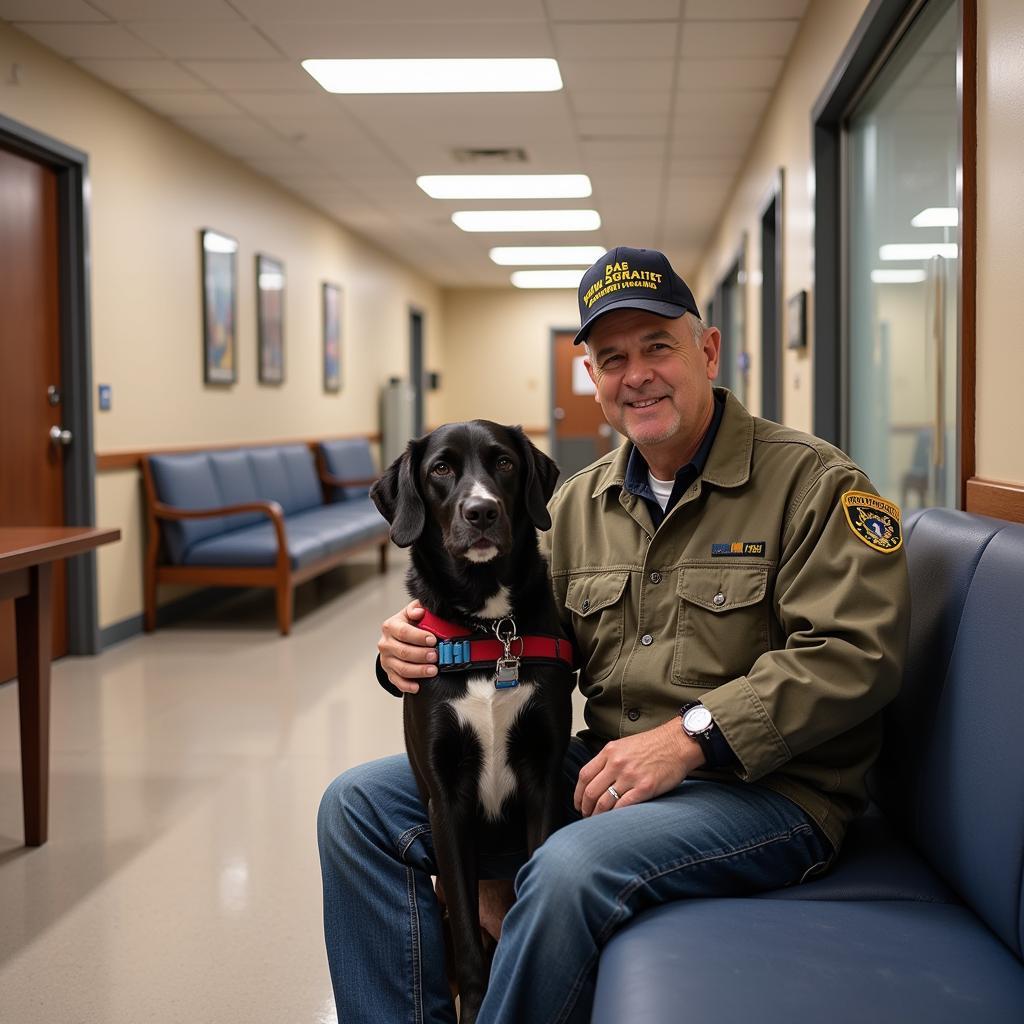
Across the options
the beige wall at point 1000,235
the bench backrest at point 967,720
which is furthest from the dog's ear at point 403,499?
the beige wall at point 1000,235

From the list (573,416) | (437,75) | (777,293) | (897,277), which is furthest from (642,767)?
(573,416)

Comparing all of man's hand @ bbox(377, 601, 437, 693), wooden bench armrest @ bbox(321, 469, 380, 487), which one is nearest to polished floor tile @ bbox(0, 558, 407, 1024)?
man's hand @ bbox(377, 601, 437, 693)

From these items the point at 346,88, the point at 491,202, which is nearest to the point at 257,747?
the point at 346,88

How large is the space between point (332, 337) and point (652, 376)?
7.86 meters

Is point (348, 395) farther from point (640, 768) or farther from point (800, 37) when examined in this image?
point (640, 768)

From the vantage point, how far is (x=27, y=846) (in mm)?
2822

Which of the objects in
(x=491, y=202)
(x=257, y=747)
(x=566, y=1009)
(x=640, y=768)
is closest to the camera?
(x=566, y=1009)

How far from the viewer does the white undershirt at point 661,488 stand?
6.16ft

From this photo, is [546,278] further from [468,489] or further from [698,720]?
[698,720]

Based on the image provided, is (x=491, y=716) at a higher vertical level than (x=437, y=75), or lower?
lower

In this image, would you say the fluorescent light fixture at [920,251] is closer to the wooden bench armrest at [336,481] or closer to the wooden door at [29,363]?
the wooden door at [29,363]

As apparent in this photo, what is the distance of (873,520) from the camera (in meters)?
1.59

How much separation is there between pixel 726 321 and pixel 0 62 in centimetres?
665

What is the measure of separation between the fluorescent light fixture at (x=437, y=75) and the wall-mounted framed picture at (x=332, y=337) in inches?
146
